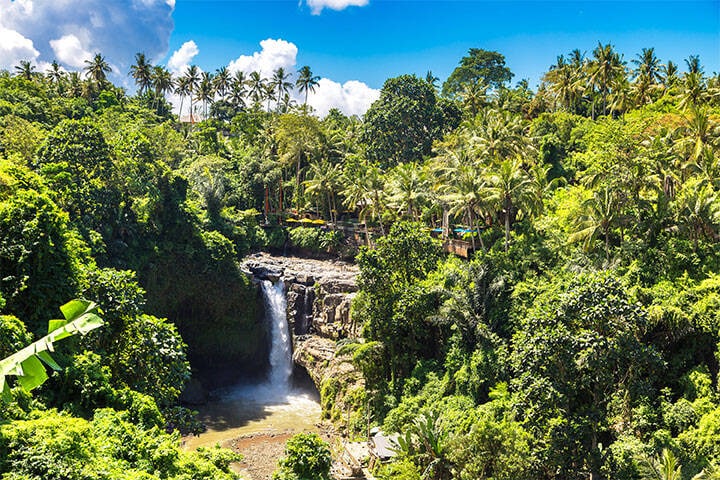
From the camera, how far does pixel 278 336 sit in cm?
3962

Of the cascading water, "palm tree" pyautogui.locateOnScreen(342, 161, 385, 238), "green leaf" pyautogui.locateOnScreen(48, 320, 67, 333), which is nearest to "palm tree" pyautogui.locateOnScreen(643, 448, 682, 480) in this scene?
"green leaf" pyautogui.locateOnScreen(48, 320, 67, 333)

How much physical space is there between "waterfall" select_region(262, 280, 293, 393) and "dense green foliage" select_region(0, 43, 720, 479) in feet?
4.50

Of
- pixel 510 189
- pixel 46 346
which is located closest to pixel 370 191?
pixel 510 189

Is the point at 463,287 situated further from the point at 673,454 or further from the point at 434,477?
the point at 673,454

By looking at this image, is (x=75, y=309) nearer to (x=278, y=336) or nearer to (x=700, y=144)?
(x=700, y=144)

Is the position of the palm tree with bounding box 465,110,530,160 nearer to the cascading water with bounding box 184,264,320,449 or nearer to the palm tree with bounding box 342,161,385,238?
the palm tree with bounding box 342,161,385,238

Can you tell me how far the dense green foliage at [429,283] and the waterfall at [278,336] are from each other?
1.37m

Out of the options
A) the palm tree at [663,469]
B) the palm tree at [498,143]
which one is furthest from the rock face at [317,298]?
the palm tree at [663,469]

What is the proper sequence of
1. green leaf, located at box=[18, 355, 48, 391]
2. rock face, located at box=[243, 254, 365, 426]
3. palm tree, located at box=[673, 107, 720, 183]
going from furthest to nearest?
rock face, located at box=[243, 254, 365, 426], palm tree, located at box=[673, 107, 720, 183], green leaf, located at box=[18, 355, 48, 391]

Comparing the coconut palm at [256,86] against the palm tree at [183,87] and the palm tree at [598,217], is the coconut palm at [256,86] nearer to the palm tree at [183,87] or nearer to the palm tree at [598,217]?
the palm tree at [183,87]

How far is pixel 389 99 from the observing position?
58.7 m

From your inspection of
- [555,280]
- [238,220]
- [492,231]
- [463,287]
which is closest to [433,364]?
[463,287]

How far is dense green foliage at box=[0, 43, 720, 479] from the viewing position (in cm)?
1659

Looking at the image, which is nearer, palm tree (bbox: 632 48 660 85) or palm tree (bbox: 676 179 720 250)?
palm tree (bbox: 676 179 720 250)
